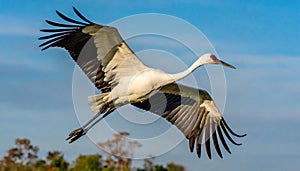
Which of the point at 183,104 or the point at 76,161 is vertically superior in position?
the point at 76,161

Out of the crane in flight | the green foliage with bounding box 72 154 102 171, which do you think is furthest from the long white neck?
the green foliage with bounding box 72 154 102 171

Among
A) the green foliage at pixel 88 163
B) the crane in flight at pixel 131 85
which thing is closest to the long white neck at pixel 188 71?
the crane in flight at pixel 131 85

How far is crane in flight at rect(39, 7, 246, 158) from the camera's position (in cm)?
2422

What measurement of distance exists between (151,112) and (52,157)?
26.1 meters

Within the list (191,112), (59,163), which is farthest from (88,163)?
(191,112)

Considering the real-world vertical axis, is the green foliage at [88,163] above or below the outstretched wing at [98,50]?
above

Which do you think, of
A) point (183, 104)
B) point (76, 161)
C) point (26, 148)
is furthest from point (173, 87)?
point (76, 161)

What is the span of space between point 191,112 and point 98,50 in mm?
3826

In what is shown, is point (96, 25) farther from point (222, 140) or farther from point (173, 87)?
point (222, 140)

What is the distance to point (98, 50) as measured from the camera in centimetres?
2481

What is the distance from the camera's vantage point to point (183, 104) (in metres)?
27.0

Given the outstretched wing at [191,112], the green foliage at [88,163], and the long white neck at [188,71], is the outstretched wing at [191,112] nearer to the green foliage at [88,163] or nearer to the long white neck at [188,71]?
the long white neck at [188,71]

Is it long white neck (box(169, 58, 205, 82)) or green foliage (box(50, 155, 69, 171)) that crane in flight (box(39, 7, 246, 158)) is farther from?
green foliage (box(50, 155, 69, 171))

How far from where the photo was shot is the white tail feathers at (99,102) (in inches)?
990
